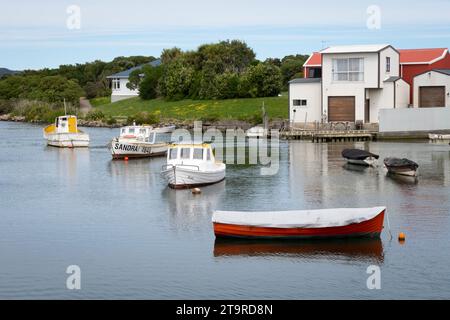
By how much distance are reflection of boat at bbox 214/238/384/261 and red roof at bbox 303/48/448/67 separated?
5450 centimetres

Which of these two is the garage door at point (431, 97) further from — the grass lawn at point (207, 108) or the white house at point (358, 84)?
the grass lawn at point (207, 108)

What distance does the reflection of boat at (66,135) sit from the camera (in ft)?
233

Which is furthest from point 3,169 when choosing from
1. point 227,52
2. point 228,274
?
point 227,52

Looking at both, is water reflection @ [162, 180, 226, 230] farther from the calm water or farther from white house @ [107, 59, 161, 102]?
white house @ [107, 59, 161, 102]

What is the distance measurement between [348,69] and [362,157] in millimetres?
23835

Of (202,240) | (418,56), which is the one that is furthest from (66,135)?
(202,240)

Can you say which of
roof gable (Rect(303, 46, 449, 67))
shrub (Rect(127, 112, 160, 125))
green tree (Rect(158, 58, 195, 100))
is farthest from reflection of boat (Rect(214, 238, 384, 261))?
green tree (Rect(158, 58, 195, 100))

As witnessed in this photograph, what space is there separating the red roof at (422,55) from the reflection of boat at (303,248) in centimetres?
5452

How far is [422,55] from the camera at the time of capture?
80750 millimetres

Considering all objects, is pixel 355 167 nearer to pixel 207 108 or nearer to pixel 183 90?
pixel 207 108

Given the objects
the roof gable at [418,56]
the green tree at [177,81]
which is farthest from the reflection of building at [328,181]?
the green tree at [177,81]
